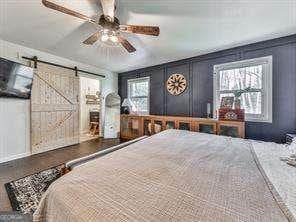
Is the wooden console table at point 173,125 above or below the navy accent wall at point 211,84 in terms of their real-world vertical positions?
below

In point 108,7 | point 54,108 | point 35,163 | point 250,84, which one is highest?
point 108,7

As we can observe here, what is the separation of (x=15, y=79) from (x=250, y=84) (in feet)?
15.3

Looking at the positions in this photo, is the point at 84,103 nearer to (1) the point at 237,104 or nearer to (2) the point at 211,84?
(2) the point at 211,84

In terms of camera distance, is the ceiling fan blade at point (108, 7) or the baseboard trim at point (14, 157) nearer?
the ceiling fan blade at point (108, 7)

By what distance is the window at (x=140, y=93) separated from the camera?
5.04 meters

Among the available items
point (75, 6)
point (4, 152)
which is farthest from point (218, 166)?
point (4, 152)

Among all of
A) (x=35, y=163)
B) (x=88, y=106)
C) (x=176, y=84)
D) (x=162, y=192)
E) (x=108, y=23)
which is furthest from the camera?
(x=88, y=106)

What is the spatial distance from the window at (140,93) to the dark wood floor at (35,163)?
1631mm

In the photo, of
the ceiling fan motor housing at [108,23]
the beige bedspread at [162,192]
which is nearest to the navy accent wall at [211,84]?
the beige bedspread at [162,192]

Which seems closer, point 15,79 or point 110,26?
point 110,26

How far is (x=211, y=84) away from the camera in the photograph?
373 cm

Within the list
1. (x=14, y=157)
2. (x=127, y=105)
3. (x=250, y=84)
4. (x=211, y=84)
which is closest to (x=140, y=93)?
(x=127, y=105)

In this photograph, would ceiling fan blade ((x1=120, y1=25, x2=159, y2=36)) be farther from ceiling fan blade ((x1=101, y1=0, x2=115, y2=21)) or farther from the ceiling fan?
ceiling fan blade ((x1=101, y1=0, x2=115, y2=21))

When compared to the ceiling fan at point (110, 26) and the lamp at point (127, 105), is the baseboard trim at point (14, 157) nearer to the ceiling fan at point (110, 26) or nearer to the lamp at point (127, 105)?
the lamp at point (127, 105)
